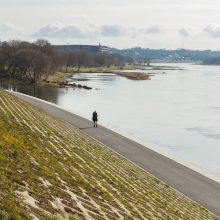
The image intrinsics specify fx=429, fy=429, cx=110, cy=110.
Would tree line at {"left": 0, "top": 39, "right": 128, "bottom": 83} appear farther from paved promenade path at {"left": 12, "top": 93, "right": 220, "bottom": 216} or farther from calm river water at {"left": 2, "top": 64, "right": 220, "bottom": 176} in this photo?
paved promenade path at {"left": 12, "top": 93, "right": 220, "bottom": 216}

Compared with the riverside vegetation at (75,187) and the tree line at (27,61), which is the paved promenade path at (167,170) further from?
the tree line at (27,61)

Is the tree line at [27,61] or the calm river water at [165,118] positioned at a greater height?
the tree line at [27,61]

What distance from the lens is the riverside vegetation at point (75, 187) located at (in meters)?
12.5

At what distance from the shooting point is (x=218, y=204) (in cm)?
2081

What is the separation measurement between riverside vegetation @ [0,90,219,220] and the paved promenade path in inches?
34.4

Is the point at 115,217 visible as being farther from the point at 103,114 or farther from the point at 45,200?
the point at 103,114

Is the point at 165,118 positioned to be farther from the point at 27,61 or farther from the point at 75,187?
the point at 27,61

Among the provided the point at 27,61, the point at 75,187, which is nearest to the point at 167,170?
the point at 75,187

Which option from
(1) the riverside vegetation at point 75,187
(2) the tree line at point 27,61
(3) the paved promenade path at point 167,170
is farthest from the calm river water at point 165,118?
(2) the tree line at point 27,61

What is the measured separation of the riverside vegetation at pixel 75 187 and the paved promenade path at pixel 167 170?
874 millimetres

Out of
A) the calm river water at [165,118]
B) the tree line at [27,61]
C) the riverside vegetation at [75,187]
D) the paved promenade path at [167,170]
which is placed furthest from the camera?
the tree line at [27,61]

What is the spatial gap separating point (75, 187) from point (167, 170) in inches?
453

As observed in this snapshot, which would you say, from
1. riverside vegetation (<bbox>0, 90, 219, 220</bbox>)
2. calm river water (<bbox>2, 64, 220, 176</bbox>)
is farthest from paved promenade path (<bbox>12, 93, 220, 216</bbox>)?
calm river water (<bbox>2, 64, 220, 176</bbox>)

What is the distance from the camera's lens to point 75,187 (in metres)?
16.5
